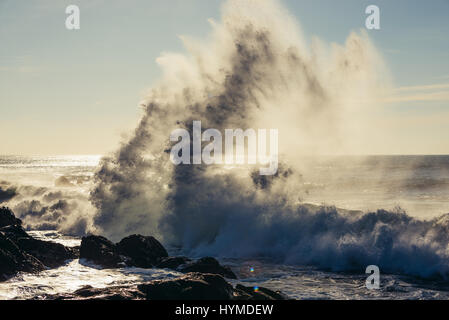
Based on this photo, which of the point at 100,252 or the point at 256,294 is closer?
the point at 256,294

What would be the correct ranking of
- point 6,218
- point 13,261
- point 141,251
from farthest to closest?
point 6,218 < point 141,251 < point 13,261

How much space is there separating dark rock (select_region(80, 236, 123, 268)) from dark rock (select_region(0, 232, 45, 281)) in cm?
201

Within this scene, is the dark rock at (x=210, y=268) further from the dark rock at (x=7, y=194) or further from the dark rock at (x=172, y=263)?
the dark rock at (x=7, y=194)

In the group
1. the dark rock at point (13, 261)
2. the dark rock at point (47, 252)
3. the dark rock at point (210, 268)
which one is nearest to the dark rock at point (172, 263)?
the dark rock at point (210, 268)

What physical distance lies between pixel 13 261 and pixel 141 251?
4.82 m

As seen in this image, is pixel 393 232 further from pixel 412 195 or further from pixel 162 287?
pixel 412 195

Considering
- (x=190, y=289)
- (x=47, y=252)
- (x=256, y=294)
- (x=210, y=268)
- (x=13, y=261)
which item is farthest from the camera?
(x=47, y=252)

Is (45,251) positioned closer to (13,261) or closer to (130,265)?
(13,261)

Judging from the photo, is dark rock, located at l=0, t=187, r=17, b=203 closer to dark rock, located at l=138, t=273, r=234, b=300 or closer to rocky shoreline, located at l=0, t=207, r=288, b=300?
rocky shoreline, located at l=0, t=207, r=288, b=300

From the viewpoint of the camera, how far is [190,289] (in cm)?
1149

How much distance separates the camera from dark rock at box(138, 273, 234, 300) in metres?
11.4

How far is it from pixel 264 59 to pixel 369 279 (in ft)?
46.5

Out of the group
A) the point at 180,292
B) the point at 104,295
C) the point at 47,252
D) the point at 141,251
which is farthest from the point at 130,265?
the point at 180,292

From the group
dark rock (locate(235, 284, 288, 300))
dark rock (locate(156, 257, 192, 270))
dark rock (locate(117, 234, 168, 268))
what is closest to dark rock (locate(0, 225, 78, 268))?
dark rock (locate(117, 234, 168, 268))
